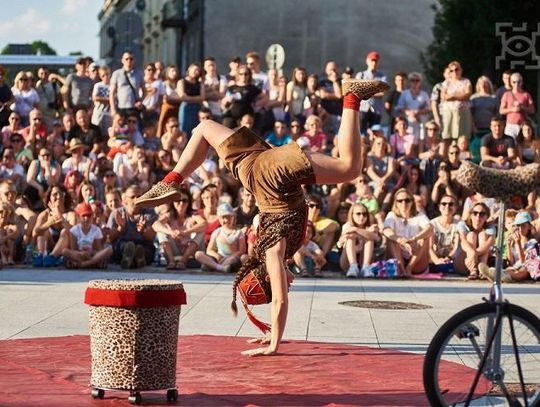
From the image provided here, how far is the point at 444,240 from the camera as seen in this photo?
17266mm

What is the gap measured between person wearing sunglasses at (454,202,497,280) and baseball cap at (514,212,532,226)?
0.40 m

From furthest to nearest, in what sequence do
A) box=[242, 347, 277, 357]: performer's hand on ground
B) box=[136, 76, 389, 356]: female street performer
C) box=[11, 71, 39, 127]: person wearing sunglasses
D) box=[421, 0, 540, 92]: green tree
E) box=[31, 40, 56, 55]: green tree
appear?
box=[31, 40, 56, 55]: green tree, box=[421, 0, 540, 92]: green tree, box=[11, 71, 39, 127]: person wearing sunglasses, box=[242, 347, 277, 357]: performer's hand on ground, box=[136, 76, 389, 356]: female street performer

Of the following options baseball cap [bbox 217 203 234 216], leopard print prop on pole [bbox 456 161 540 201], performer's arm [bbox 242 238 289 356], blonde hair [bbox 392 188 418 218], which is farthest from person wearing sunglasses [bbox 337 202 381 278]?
leopard print prop on pole [bbox 456 161 540 201]

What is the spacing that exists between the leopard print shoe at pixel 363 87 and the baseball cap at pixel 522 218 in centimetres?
866

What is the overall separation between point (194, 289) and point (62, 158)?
20.8ft

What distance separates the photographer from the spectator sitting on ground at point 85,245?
17.0 metres

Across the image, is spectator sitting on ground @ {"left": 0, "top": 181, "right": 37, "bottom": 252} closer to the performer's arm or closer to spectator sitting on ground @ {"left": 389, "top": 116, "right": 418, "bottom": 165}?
spectator sitting on ground @ {"left": 389, "top": 116, "right": 418, "bottom": 165}

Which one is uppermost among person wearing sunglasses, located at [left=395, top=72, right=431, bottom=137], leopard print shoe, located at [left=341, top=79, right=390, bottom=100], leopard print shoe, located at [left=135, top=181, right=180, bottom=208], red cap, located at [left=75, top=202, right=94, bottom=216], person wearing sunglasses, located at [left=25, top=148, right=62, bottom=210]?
person wearing sunglasses, located at [left=395, top=72, right=431, bottom=137]

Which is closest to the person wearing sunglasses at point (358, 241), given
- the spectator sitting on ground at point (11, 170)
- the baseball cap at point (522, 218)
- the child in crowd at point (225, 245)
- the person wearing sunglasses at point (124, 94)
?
the child in crowd at point (225, 245)

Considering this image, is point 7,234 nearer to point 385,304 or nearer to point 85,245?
point 85,245

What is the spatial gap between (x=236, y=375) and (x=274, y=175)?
4.80 ft

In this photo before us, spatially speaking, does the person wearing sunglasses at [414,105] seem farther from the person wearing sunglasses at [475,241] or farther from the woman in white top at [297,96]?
the person wearing sunglasses at [475,241]

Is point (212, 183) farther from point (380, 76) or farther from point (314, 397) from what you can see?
point (314, 397)

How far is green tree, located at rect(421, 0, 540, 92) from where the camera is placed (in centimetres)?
3603
